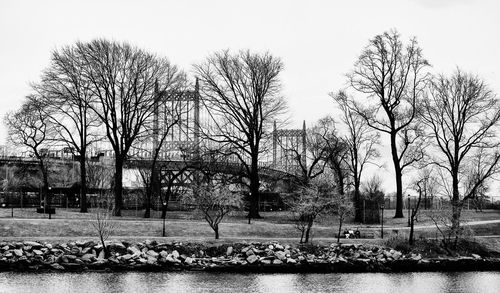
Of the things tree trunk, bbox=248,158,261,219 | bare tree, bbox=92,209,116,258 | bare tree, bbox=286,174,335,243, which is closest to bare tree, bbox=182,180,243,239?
bare tree, bbox=286,174,335,243

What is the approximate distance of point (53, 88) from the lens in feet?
184

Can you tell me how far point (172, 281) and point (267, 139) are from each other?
29.7 metres

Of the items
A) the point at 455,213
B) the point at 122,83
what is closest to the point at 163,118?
the point at 122,83

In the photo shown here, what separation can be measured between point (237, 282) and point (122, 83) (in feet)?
90.3

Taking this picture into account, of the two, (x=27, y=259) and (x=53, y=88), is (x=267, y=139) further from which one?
(x=27, y=259)

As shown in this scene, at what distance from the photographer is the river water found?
3209cm

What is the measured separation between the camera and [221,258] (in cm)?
4247

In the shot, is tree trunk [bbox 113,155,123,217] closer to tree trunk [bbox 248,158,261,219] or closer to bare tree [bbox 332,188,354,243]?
tree trunk [bbox 248,158,261,219]

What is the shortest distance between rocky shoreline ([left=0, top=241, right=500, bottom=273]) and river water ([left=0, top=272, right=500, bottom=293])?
1.96 metres

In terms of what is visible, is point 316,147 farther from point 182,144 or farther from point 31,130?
point 31,130

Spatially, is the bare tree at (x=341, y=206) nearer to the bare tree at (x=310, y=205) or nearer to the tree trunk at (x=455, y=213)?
the bare tree at (x=310, y=205)

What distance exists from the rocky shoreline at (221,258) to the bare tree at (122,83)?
15894mm

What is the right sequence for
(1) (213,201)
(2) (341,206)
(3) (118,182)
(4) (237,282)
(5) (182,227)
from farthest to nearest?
(3) (118,182) < (2) (341,206) < (5) (182,227) < (1) (213,201) < (4) (237,282)

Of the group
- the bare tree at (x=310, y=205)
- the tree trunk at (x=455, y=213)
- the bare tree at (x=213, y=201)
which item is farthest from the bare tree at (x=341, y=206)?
the bare tree at (x=213, y=201)
